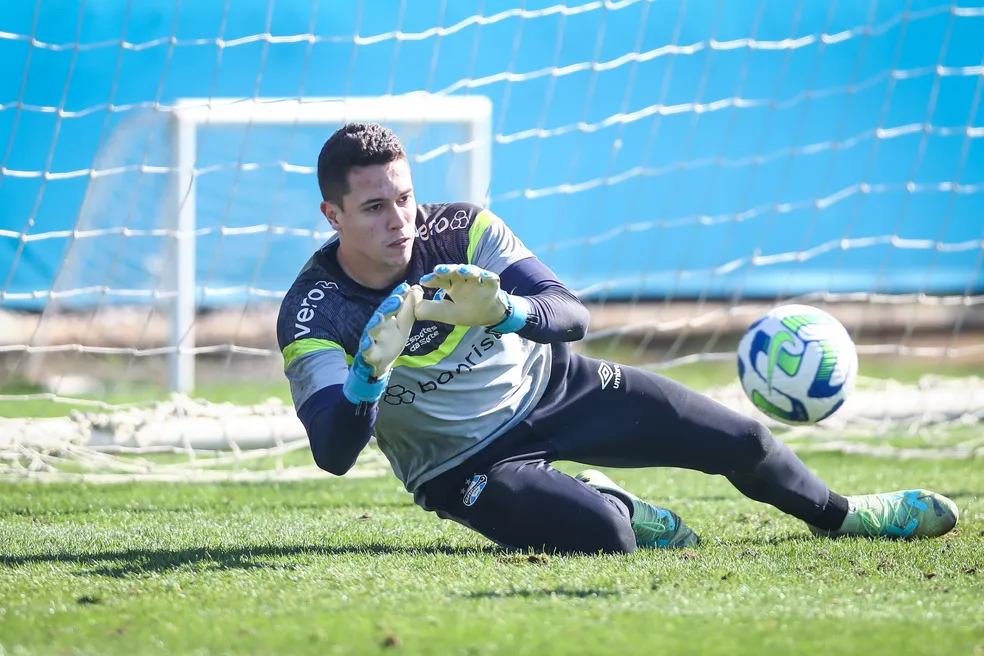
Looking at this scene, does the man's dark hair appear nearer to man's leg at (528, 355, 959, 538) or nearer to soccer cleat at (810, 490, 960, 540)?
man's leg at (528, 355, 959, 538)

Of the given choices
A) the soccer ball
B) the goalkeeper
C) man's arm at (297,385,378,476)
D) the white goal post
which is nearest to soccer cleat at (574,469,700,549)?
the goalkeeper

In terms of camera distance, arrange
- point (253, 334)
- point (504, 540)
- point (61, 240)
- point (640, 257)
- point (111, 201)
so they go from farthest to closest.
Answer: point (640, 257)
point (253, 334)
point (61, 240)
point (111, 201)
point (504, 540)

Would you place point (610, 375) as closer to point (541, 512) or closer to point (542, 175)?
point (541, 512)

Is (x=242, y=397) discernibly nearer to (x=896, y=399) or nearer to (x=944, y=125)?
(x=896, y=399)

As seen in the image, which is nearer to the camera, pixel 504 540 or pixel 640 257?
pixel 504 540

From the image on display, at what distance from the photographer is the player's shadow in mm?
3688

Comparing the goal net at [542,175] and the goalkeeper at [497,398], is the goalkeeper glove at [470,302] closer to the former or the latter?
the goalkeeper at [497,398]

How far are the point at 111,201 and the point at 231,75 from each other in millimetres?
2805

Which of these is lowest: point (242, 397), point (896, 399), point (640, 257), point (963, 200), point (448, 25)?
point (242, 397)

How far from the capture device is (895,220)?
491 inches

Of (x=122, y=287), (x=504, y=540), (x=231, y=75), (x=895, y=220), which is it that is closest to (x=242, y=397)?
(x=122, y=287)

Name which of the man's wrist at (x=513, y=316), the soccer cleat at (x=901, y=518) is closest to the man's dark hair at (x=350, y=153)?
the man's wrist at (x=513, y=316)

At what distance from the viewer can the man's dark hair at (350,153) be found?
383 cm

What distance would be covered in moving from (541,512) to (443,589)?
2.07ft
